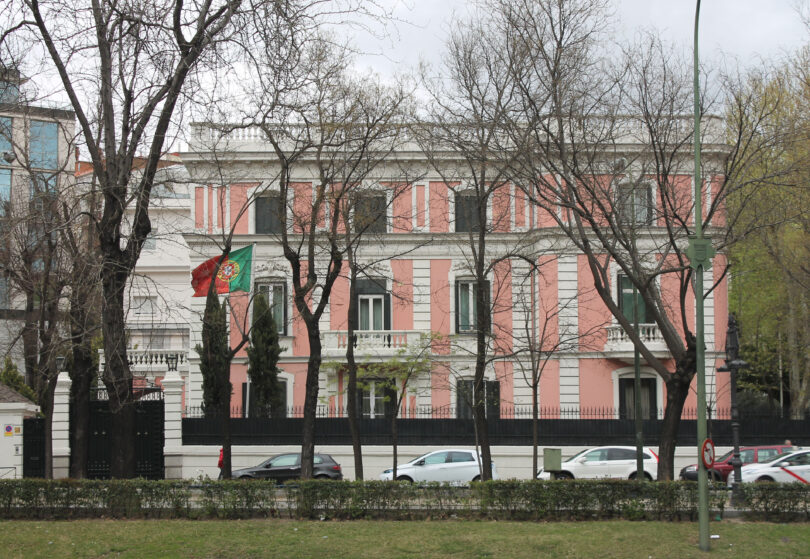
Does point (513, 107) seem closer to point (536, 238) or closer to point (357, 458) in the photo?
point (357, 458)

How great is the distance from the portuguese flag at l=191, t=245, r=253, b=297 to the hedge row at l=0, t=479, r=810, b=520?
8.15 m

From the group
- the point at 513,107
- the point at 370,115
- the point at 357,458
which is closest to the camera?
the point at 513,107

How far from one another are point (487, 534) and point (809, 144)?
15.9 m

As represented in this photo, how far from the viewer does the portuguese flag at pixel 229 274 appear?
2469 centimetres

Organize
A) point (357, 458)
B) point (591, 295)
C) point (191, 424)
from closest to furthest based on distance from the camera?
point (357, 458), point (191, 424), point (591, 295)

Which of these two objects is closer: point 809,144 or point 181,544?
point 181,544

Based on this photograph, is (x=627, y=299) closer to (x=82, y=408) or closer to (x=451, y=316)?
(x=451, y=316)

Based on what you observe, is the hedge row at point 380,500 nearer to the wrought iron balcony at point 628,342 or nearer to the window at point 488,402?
the window at point 488,402

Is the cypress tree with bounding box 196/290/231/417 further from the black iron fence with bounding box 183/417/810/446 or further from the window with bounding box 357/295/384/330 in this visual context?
the window with bounding box 357/295/384/330

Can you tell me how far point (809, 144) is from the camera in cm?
2477

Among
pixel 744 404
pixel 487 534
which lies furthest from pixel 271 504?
pixel 744 404

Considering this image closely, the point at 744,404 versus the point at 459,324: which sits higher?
the point at 459,324

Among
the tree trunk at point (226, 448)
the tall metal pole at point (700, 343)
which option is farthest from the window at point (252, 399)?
the tall metal pole at point (700, 343)

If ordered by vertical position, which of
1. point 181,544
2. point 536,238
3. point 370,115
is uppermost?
point 370,115
